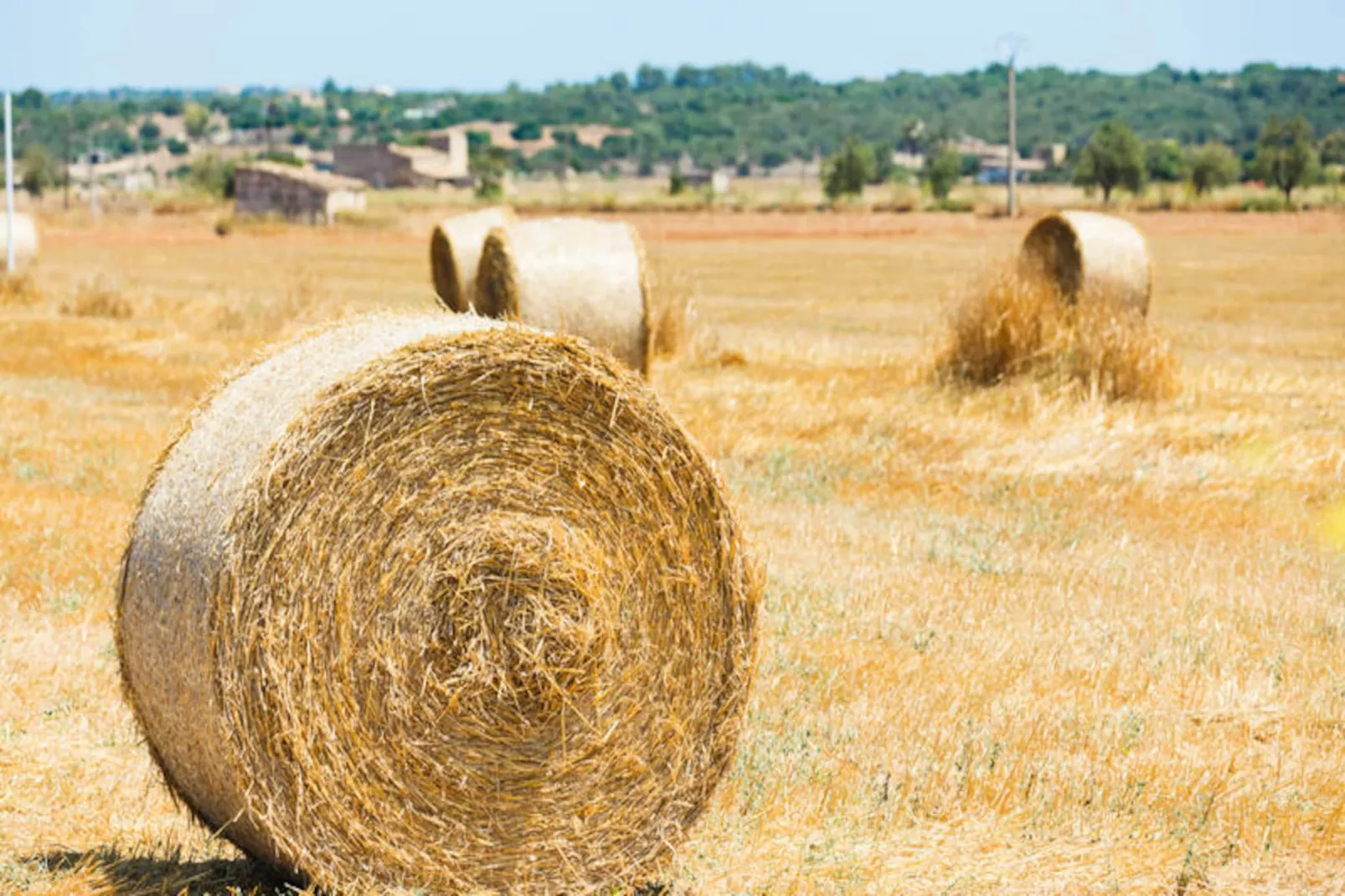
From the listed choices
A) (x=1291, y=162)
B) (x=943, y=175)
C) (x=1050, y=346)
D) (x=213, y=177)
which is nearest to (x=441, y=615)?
(x=1050, y=346)

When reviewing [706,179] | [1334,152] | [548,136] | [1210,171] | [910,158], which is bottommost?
[1210,171]

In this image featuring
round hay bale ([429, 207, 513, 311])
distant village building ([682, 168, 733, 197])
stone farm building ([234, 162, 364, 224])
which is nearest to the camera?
round hay bale ([429, 207, 513, 311])

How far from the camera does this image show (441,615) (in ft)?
18.6

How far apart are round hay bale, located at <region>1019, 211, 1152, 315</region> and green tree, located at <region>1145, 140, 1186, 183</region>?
79.3 meters

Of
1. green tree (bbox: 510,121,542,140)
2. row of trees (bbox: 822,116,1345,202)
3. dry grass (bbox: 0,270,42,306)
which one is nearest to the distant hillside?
green tree (bbox: 510,121,542,140)

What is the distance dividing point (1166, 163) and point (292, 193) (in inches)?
2005

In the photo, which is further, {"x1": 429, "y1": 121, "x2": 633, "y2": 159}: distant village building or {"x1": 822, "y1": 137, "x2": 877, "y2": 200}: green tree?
{"x1": 429, "y1": 121, "x2": 633, "y2": 159}: distant village building

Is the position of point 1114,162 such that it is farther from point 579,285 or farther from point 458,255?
point 579,285

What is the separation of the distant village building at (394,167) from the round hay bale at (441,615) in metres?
119

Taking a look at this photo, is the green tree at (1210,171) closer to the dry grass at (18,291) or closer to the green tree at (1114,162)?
the green tree at (1114,162)

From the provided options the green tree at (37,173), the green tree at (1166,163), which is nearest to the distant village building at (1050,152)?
the green tree at (1166,163)

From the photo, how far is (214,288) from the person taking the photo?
3189cm

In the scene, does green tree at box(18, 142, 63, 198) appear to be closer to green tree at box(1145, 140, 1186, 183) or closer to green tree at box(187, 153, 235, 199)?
green tree at box(187, 153, 235, 199)

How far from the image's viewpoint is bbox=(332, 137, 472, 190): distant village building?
12544cm
